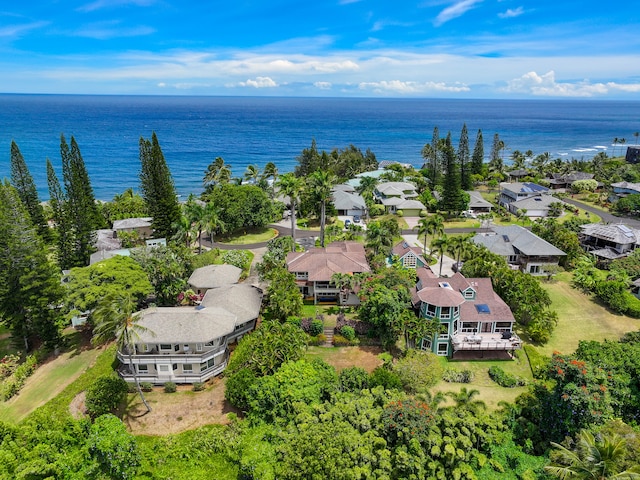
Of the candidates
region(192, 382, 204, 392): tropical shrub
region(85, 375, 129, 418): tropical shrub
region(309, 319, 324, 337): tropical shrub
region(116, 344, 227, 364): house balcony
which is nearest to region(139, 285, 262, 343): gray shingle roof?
region(116, 344, 227, 364): house balcony

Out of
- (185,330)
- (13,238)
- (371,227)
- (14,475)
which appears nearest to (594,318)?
(371,227)

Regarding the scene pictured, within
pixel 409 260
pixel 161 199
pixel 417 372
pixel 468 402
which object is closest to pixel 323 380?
pixel 417 372

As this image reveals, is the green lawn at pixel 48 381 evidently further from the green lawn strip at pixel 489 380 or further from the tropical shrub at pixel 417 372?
the green lawn strip at pixel 489 380

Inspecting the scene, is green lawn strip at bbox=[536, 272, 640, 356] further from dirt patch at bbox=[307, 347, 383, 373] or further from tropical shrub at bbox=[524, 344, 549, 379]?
dirt patch at bbox=[307, 347, 383, 373]

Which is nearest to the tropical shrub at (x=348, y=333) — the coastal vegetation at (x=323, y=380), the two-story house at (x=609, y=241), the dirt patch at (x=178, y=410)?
the coastal vegetation at (x=323, y=380)

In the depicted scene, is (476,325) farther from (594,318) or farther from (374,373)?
(594,318)

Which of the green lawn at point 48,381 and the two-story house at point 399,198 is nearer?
the green lawn at point 48,381

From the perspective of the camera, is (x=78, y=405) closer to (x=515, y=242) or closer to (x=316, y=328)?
(x=316, y=328)
